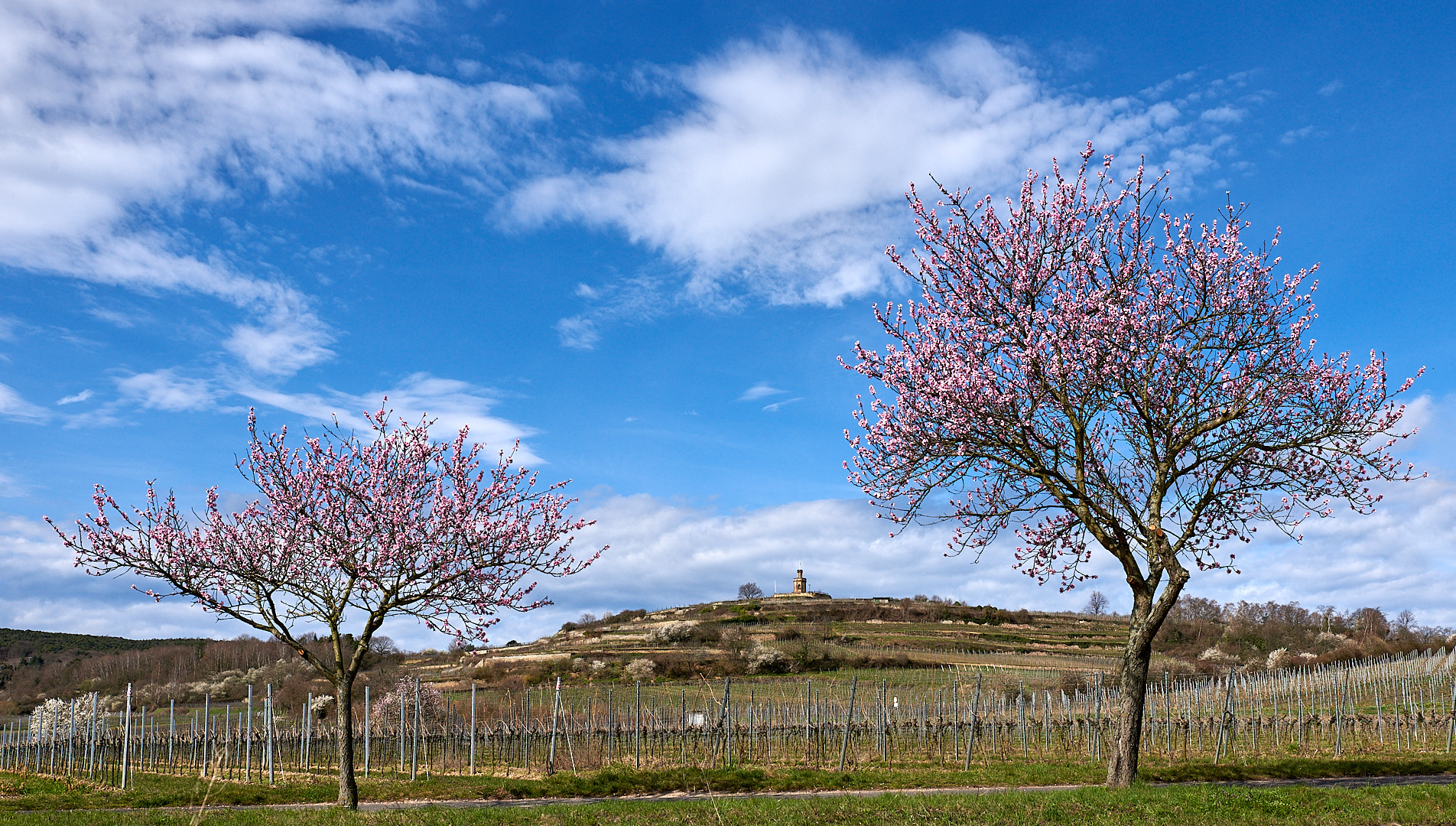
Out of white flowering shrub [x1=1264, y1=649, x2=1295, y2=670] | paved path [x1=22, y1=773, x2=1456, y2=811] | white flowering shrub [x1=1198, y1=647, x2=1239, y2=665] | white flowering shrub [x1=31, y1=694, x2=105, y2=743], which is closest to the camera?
paved path [x1=22, y1=773, x2=1456, y2=811]

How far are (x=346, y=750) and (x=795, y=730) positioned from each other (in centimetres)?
2114

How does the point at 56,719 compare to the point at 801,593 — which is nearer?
the point at 56,719

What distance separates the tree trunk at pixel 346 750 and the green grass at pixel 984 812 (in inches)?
57.9

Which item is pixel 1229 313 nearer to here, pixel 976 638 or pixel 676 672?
pixel 676 672

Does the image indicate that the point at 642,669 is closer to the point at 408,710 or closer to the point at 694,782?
the point at 408,710

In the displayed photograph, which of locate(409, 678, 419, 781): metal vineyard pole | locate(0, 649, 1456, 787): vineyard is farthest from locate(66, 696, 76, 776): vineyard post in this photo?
locate(409, 678, 419, 781): metal vineyard pole

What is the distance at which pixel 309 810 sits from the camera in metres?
16.5

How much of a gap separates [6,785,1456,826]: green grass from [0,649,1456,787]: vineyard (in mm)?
4576

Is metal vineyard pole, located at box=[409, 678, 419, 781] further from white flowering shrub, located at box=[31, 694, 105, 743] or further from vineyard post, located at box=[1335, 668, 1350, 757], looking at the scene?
white flowering shrub, located at box=[31, 694, 105, 743]

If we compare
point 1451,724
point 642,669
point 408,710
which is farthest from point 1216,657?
point 408,710

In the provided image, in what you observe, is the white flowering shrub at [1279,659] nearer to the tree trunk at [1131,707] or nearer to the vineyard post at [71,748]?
the tree trunk at [1131,707]

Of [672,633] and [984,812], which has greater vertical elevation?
[984,812]

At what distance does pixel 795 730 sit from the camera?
35.5m

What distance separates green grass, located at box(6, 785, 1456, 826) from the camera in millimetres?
12742
